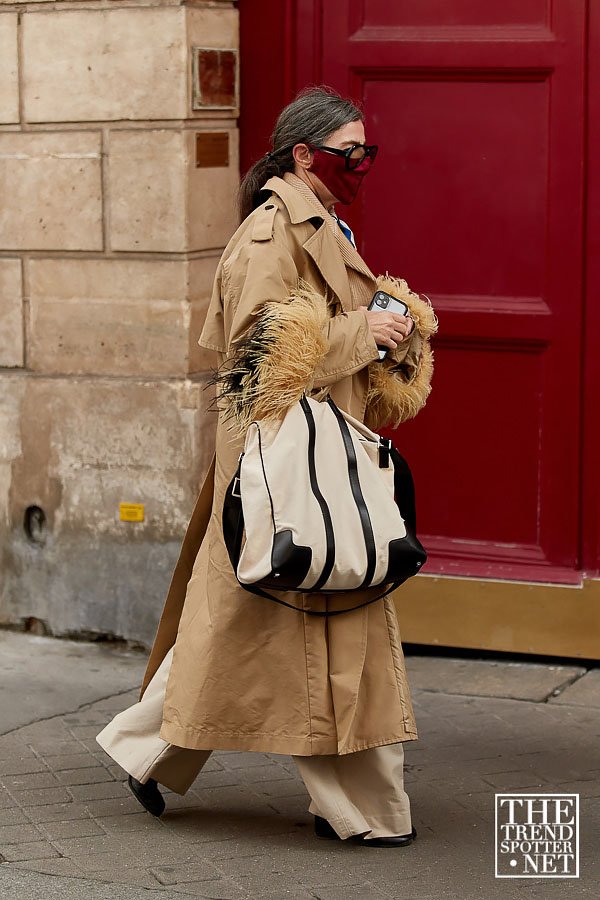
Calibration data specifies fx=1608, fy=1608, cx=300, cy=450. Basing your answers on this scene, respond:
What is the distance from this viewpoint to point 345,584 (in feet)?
13.1

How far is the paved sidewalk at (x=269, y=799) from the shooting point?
4051 mm

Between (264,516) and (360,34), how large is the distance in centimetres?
258

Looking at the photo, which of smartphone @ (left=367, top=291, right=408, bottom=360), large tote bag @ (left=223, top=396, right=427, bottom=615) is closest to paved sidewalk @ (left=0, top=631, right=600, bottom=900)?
large tote bag @ (left=223, top=396, right=427, bottom=615)

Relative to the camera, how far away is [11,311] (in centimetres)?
616

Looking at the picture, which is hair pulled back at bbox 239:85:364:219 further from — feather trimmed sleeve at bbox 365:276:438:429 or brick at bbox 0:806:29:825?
brick at bbox 0:806:29:825

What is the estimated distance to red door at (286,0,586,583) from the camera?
5680 millimetres

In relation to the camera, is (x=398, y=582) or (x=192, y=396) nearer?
(x=398, y=582)

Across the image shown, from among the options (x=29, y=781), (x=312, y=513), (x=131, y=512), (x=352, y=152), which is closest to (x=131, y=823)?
(x=29, y=781)

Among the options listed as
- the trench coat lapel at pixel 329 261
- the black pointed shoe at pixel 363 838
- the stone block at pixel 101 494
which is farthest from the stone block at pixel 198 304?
the black pointed shoe at pixel 363 838

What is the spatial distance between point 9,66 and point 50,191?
1.61 ft

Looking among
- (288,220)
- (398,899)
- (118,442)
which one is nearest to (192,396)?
(118,442)

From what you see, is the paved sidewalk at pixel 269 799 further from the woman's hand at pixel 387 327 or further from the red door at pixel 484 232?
the woman's hand at pixel 387 327

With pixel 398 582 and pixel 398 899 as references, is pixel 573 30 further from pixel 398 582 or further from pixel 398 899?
pixel 398 899

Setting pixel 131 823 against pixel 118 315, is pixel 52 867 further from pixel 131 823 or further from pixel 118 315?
pixel 118 315
